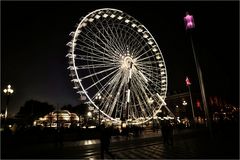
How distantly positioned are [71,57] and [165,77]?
1377 cm

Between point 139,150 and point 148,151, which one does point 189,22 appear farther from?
point 139,150

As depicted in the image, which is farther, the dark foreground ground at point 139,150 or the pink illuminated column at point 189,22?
the pink illuminated column at point 189,22

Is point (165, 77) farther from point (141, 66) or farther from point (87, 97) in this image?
point (87, 97)

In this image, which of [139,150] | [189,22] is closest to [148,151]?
[139,150]

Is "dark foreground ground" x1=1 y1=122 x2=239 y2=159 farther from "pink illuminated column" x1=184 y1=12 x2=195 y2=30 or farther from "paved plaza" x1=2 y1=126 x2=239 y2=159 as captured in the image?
"pink illuminated column" x1=184 y1=12 x2=195 y2=30

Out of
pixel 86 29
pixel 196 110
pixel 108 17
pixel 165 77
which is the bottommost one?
pixel 196 110

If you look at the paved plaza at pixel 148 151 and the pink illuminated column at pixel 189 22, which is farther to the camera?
the pink illuminated column at pixel 189 22

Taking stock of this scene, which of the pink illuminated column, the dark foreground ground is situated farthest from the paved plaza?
the pink illuminated column

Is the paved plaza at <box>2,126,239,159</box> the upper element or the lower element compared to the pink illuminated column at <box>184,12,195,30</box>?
lower

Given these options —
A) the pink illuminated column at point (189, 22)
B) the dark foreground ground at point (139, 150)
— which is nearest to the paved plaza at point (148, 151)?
the dark foreground ground at point (139, 150)

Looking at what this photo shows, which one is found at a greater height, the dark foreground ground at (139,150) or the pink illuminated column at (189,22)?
the pink illuminated column at (189,22)

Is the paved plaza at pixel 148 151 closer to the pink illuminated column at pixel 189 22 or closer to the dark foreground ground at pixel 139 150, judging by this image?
the dark foreground ground at pixel 139 150

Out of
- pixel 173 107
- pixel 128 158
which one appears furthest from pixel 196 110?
pixel 128 158

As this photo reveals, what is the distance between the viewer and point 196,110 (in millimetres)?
88312
